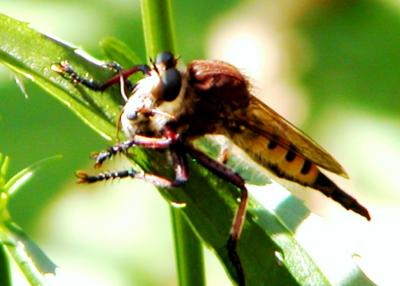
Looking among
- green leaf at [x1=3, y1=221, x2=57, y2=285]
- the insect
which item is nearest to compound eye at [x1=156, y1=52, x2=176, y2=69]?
the insect

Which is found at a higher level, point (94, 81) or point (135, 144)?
point (94, 81)

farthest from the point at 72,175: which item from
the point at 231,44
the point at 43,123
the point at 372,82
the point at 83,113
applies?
the point at 83,113

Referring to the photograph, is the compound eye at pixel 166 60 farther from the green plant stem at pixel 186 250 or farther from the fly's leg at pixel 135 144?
the fly's leg at pixel 135 144

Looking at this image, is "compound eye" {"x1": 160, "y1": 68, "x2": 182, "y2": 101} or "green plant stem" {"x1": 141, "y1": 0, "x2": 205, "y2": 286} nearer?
"green plant stem" {"x1": 141, "y1": 0, "x2": 205, "y2": 286}

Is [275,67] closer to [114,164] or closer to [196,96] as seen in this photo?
[114,164]

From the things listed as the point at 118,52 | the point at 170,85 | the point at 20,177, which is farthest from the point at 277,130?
the point at 20,177

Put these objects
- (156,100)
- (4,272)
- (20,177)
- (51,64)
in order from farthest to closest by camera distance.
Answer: (156,100), (51,64), (20,177), (4,272)

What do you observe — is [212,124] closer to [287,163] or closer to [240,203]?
[287,163]

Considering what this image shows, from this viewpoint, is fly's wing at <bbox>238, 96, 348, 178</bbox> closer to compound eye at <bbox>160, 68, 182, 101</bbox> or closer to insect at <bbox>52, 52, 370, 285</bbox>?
insect at <bbox>52, 52, 370, 285</bbox>
